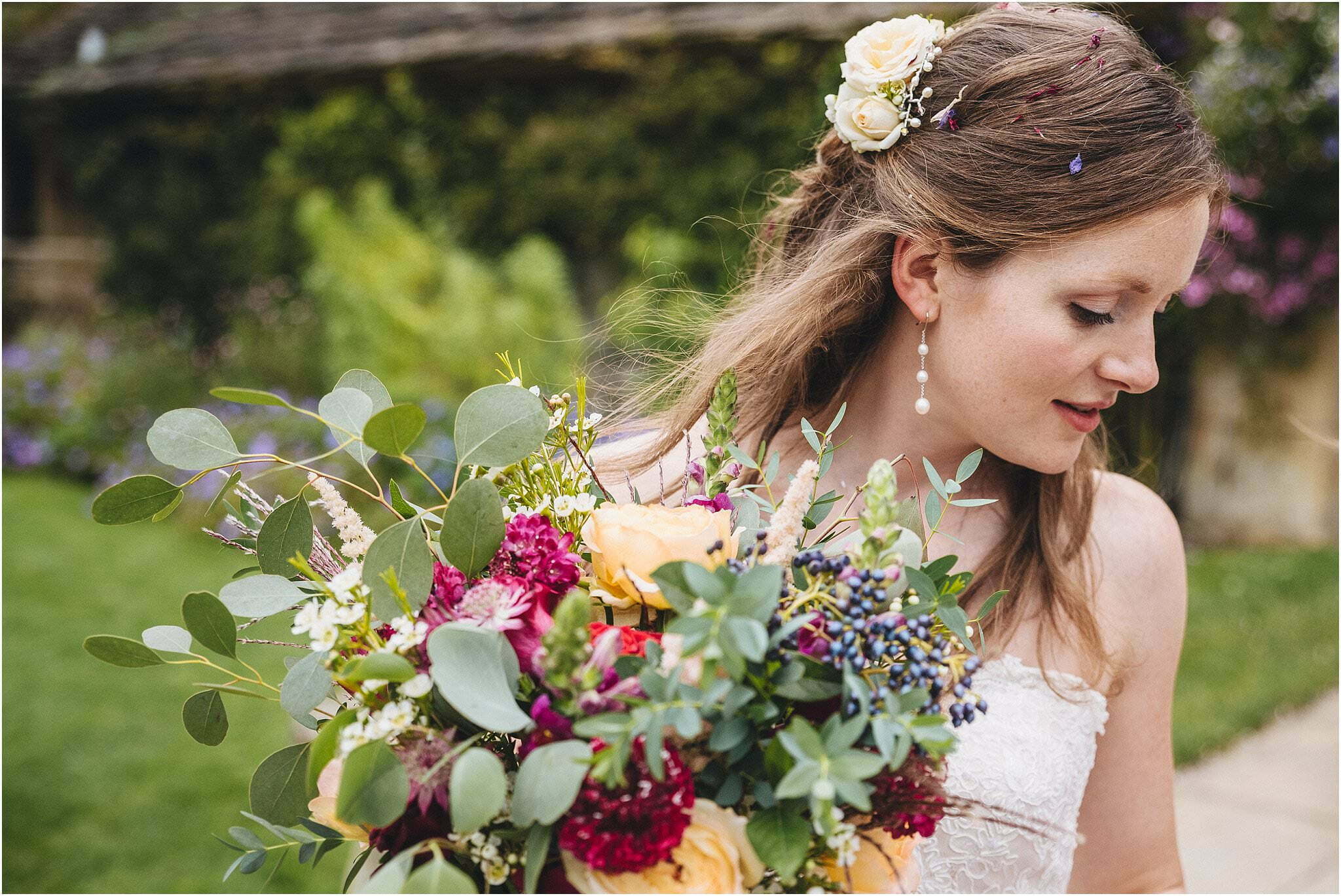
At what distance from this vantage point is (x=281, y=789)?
1.05 meters

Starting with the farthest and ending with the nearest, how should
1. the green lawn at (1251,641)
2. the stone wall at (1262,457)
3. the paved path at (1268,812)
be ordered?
the stone wall at (1262,457)
the green lawn at (1251,641)
the paved path at (1268,812)

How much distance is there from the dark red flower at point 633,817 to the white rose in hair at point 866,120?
1218 mm

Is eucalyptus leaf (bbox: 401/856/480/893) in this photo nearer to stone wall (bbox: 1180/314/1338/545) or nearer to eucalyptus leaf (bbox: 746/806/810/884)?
eucalyptus leaf (bbox: 746/806/810/884)

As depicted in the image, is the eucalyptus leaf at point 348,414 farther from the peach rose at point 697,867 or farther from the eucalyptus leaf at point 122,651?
the peach rose at point 697,867

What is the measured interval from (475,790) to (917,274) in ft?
3.95

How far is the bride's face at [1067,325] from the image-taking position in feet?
4.89

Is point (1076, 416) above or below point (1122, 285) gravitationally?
below

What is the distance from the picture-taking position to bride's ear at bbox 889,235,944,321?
1.67m

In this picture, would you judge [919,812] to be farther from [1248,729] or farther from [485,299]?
[485,299]

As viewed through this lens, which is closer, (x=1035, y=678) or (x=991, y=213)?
(x=991, y=213)

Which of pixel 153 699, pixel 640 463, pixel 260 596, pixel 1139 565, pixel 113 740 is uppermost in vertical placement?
pixel 260 596

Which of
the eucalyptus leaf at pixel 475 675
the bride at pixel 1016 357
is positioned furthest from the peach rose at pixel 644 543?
the bride at pixel 1016 357

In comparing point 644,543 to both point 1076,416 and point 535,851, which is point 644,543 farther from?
point 1076,416

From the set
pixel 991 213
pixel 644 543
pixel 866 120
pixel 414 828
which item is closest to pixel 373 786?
pixel 414 828
